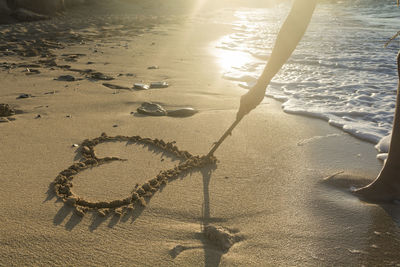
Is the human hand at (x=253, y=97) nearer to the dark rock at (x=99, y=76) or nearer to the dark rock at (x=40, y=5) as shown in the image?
the dark rock at (x=99, y=76)

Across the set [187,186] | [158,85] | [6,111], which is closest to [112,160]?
[187,186]

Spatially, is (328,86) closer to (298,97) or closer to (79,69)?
(298,97)

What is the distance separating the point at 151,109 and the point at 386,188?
2.00 meters

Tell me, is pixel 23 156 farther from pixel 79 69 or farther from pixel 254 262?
pixel 79 69

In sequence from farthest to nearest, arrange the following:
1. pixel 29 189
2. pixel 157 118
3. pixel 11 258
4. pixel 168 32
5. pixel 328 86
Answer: pixel 168 32 < pixel 328 86 < pixel 157 118 < pixel 29 189 < pixel 11 258

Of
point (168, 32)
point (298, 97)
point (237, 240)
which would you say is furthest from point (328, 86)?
point (168, 32)

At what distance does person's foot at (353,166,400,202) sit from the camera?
1.75 metres

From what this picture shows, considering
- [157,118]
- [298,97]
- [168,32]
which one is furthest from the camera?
[168,32]

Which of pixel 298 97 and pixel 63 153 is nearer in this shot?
pixel 63 153

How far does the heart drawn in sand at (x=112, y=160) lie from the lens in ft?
5.47

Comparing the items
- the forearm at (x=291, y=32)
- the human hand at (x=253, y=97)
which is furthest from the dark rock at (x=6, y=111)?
the forearm at (x=291, y=32)

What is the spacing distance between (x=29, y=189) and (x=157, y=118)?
1.32 meters

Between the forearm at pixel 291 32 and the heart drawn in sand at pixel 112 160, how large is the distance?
76 centimetres

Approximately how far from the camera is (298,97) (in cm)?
374
